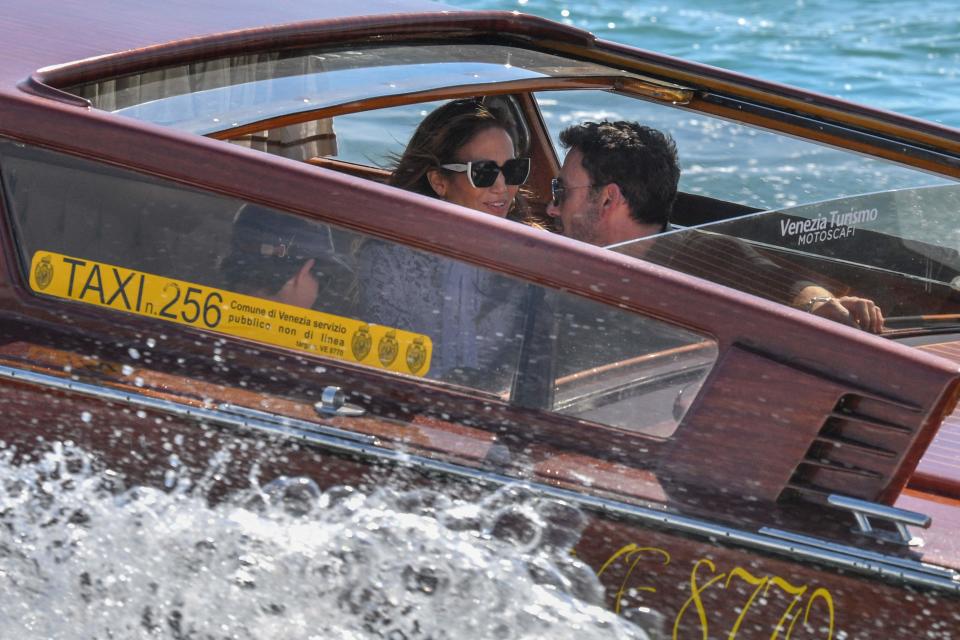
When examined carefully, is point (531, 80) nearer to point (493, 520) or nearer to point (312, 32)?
point (312, 32)

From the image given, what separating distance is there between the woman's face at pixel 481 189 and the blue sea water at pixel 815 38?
20.1 ft

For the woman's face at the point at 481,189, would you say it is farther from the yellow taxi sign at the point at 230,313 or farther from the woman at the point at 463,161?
the yellow taxi sign at the point at 230,313

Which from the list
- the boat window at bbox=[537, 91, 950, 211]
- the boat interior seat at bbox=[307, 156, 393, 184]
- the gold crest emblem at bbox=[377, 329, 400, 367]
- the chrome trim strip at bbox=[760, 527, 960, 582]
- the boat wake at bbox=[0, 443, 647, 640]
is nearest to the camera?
the chrome trim strip at bbox=[760, 527, 960, 582]

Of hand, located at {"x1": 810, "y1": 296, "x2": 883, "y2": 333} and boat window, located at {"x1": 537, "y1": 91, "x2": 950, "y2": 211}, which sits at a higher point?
boat window, located at {"x1": 537, "y1": 91, "x2": 950, "y2": 211}

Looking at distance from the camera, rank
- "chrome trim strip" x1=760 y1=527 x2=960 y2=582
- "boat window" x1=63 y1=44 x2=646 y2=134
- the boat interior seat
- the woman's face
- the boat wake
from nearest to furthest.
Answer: "chrome trim strip" x1=760 y1=527 x2=960 y2=582, the boat wake, "boat window" x1=63 y1=44 x2=646 y2=134, the woman's face, the boat interior seat

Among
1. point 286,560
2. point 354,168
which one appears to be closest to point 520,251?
point 286,560

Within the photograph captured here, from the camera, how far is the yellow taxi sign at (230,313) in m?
2.07

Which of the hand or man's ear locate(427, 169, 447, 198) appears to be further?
man's ear locate(427, 169, 447, 198)

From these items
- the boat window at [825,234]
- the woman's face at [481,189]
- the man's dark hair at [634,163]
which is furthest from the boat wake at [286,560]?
the man's dark hair at [634,163]

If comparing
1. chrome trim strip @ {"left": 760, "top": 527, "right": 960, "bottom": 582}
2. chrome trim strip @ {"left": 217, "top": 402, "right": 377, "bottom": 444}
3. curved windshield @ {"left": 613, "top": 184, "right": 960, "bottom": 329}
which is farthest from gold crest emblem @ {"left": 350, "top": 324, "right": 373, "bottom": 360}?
curved windshield @ {"left": 613, "top": 184, "right": 960, "bottom": 329}

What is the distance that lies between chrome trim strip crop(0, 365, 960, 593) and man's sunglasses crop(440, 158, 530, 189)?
1.24 m

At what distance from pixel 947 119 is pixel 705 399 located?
7256 mm

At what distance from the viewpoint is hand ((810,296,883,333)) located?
2.70 meters

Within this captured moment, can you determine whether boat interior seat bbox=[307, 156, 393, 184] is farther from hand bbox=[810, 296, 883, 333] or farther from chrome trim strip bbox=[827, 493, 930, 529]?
chrome trim strip bbox=[827, 493, 930, 529]
